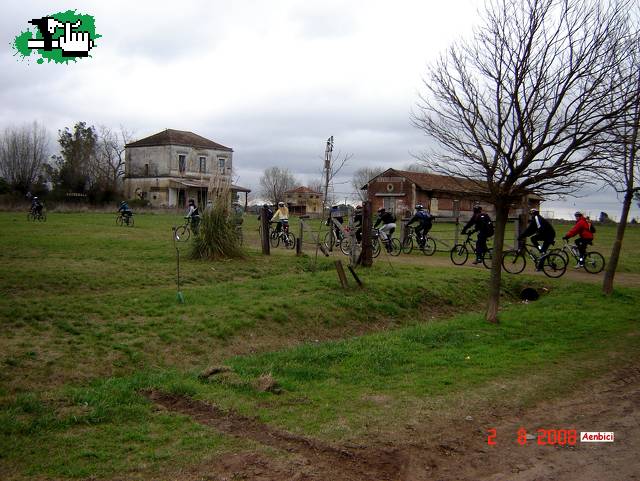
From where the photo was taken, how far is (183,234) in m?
24.3

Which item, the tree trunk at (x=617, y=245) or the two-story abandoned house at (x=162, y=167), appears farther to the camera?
the two-story abandoned house at (x=162, y=167)

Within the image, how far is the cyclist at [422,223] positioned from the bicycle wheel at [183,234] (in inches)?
340

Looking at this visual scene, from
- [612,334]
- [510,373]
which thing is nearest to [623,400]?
[510,373]

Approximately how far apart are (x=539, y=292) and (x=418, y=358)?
8256mm

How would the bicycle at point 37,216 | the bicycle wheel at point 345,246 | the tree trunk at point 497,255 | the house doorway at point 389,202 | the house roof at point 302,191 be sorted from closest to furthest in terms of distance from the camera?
the tree trunk at point 497,255
the bicycle wheel at point 345,246
the bicycle at point 37,216
the house doorway at point 389,202
the house roof at point 302,191

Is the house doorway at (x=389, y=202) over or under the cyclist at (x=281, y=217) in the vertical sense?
over

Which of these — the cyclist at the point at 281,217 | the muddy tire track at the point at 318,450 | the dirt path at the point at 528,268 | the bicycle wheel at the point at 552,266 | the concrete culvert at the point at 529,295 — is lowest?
the muddy tire track at the point at 318,450

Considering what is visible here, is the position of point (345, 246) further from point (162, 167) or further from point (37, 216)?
point (162, 167)

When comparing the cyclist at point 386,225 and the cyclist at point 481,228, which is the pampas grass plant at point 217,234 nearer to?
the cyclist at point 386,225

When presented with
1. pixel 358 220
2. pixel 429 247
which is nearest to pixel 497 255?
pixel 358 220

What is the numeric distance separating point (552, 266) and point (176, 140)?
207 feet

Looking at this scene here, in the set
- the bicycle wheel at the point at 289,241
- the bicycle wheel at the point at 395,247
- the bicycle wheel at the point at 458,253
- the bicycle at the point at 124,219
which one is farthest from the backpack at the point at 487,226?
the bicycle at the point at 124,219

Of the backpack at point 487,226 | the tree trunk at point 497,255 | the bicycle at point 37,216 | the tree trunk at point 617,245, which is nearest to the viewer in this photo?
the tree trunk at point 497,255

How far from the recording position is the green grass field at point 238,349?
5.77 metres
